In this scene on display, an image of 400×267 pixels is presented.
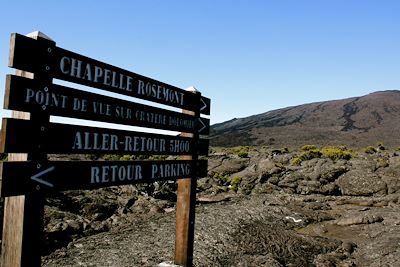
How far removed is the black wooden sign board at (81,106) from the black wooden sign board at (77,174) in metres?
0.57

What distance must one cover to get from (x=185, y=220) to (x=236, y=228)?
417 centimetres

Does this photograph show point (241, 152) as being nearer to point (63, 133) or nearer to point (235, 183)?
point (235, 183)

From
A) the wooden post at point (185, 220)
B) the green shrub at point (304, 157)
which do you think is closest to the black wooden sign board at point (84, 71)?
the wooden post at point (185, 220)

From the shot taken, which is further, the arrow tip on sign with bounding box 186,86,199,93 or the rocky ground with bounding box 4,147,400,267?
the rocky ground with bounding box 4,147,400,267

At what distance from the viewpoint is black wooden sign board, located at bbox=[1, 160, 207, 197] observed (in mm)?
3557

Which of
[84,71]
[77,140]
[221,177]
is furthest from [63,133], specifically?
[221,177]

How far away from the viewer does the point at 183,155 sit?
6.51 m

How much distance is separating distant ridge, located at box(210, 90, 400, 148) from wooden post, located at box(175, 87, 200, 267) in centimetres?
6158

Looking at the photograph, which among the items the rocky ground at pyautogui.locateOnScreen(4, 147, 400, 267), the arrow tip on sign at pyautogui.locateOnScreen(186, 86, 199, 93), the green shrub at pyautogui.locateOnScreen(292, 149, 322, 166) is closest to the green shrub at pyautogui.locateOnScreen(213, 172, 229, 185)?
the rocky ground at pyautogui.locateOnScreen(4, 147, 400, 267)

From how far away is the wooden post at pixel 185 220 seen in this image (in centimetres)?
648

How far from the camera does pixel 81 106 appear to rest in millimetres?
4359

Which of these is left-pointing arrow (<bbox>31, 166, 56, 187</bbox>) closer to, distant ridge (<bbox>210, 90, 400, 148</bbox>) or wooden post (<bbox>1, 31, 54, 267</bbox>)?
wooden post (<bbox>1, 31, 54, 267</bbox>)

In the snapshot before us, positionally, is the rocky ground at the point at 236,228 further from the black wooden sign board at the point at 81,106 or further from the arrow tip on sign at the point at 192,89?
the arrow tip on sign at the point at 192,89

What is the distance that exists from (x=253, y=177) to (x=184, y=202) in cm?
1681
